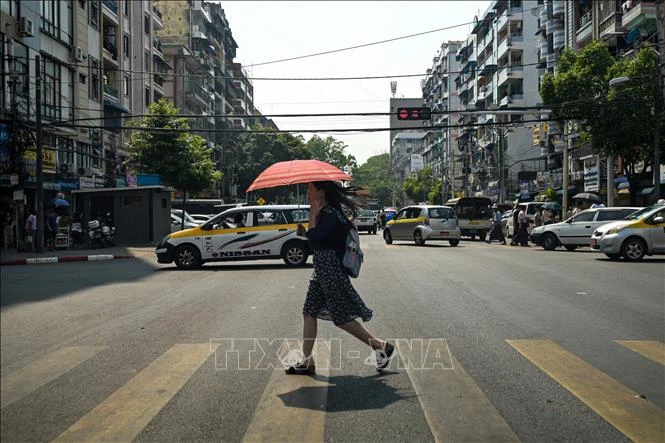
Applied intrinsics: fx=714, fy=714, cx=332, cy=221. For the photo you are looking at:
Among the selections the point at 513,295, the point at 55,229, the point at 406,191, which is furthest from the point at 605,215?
the point at 406,191

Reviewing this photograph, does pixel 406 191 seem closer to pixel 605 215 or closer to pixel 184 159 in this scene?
pixel 184 159

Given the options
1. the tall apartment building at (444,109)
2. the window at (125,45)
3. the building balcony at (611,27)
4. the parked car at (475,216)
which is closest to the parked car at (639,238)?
the parked car at (475,216)

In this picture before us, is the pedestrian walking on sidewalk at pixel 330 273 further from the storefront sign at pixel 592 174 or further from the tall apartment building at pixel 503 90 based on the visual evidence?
the tall apartment building at pixel 503 90

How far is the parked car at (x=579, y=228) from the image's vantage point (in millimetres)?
25547

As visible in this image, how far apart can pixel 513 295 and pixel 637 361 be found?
5.21 metres

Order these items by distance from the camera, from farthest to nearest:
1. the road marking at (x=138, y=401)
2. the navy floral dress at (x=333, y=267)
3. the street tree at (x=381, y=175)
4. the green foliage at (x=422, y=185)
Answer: the street tree at (x=381, y=175) → the green foliage at (x=422, y=185) → the navy floral dress at (x=333, y=267) → the road marking at (x=138, y=401)

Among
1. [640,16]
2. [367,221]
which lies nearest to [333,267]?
[640,16]

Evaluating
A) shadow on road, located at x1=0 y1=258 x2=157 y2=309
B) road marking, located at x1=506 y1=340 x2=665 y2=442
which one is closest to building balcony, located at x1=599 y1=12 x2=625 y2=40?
shadow on road, located at x1=0 y1=258 x2=157 y2=309

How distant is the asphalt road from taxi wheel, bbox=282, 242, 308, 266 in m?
6.81

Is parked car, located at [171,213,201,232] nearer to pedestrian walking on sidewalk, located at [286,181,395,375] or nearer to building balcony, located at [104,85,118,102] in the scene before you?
building balcony, located at [104,85,118,102]

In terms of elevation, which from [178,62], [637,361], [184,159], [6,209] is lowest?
[637,361]

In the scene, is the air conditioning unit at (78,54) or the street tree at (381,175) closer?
the air conditioning unit at (78,54)

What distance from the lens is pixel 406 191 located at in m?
124

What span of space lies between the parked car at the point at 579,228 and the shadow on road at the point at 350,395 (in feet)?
71.8
